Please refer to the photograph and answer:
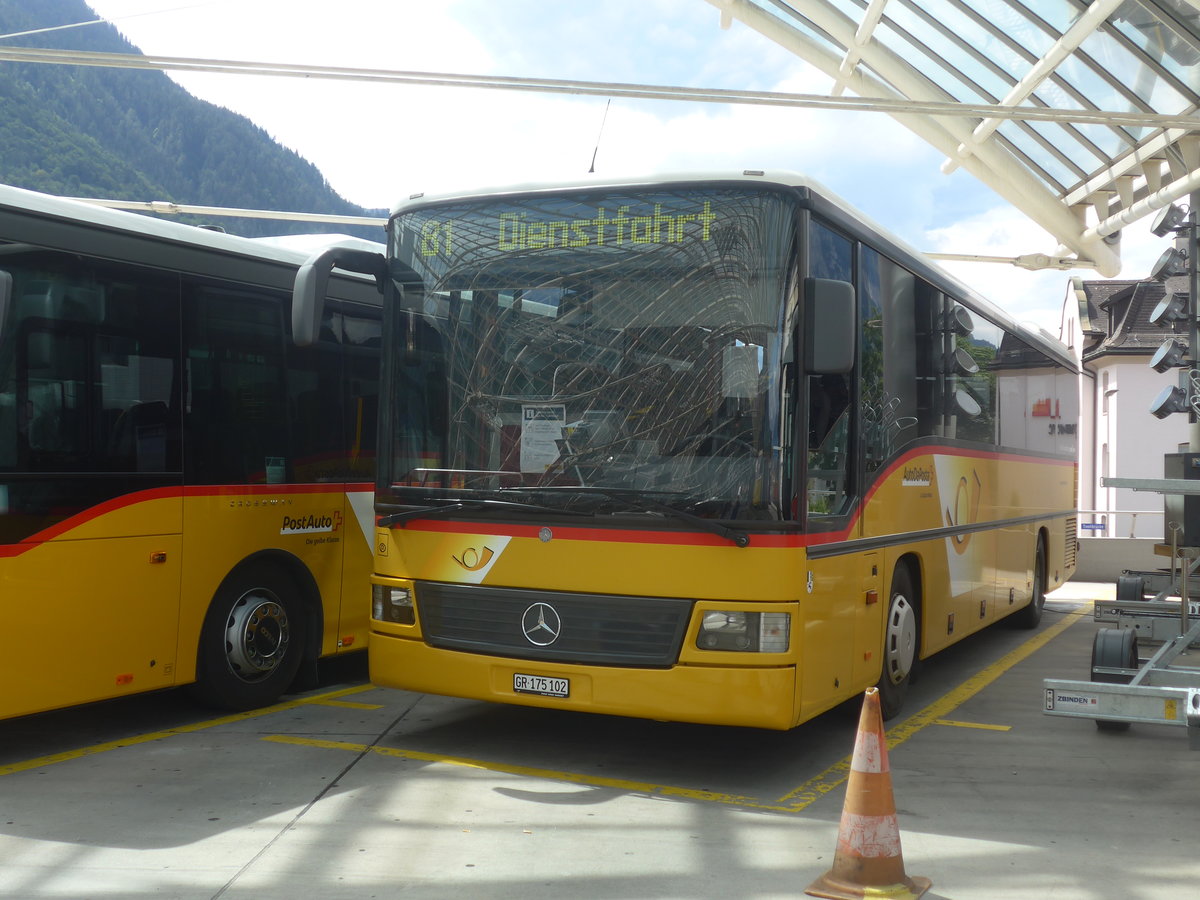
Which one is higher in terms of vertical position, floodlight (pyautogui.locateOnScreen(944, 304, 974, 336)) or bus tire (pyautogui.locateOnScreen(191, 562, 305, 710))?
floodlight (pyautogui.locateOnScreen(944, 304, 974, 336))

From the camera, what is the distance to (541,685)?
21.8 ft

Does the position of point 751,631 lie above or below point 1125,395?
below

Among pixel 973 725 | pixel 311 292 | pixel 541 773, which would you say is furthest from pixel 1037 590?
pixel 311 292

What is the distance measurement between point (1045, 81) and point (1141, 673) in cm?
1380

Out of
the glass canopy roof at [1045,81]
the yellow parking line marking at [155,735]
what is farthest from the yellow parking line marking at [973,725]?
the glass canopy roof at [1045,81]

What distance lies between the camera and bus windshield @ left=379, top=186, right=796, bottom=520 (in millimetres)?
6297

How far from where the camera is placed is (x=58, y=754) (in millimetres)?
7281

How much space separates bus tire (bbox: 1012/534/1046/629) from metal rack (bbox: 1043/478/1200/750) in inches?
74.6

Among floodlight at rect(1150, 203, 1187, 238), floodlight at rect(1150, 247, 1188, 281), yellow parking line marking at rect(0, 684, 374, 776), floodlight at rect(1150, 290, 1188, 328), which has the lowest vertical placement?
yellow parking line marking at rect(0, 684, 374, 776)

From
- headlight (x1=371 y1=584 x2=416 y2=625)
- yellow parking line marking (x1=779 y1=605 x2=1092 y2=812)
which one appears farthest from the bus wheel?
headlight (x1=371 y1=584 x2=416 y2=625)

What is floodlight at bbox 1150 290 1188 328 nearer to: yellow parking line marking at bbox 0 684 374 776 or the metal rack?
the metal rack

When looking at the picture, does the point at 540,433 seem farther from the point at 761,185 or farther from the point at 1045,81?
the point at 1045,81

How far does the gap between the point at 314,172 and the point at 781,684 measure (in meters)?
152

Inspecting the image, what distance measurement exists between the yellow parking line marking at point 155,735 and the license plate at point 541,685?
2393mm
